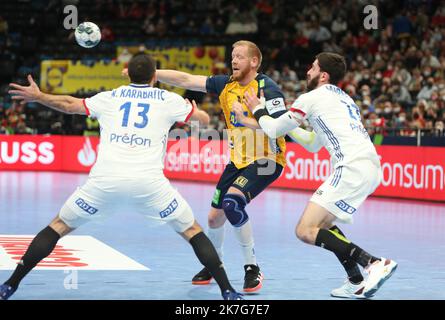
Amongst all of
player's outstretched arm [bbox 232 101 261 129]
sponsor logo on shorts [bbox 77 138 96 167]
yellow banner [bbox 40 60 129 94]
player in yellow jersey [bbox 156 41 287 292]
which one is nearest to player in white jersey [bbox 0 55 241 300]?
player's outstretched arm [bbox 232 101 261 129]

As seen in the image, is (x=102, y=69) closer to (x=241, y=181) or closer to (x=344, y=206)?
(x=241, y=181)

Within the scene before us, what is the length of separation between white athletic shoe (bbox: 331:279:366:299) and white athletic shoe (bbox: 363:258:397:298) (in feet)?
0.95

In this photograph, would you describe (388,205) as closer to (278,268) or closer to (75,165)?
(278,268)

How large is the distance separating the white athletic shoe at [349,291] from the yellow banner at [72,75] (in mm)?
22510

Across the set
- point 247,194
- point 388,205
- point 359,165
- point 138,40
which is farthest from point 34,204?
point 138,40

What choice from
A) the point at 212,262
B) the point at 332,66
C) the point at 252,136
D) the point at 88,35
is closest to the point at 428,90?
the point at 88,35

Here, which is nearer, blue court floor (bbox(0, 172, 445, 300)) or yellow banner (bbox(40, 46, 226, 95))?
blue court floor (bbox(0, 172, 445, 300))

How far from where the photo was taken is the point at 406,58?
24.7 metres

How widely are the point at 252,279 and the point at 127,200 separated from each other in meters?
1.76

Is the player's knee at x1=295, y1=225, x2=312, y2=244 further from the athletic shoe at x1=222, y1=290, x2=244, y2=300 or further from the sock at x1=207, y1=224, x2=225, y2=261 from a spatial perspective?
the sock at x1=207, y1=224, x2=225, y2=261

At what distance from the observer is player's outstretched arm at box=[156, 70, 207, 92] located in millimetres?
8633

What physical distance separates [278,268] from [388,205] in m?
8.93

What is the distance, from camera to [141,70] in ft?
22.9

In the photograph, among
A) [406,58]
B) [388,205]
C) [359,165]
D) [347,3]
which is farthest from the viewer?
[347,3]
